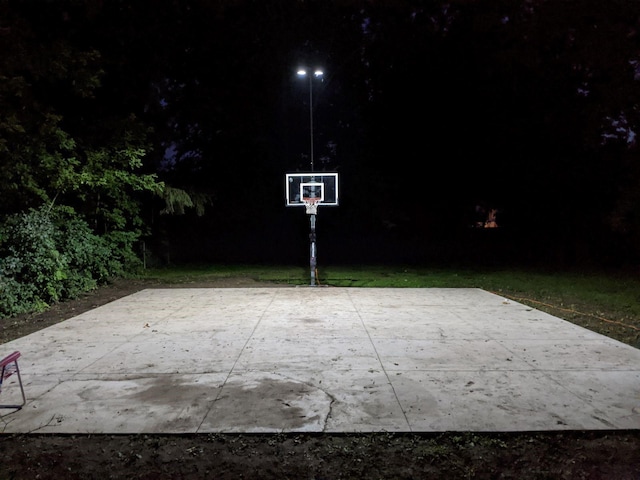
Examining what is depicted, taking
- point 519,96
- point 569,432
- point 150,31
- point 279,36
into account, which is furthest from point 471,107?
point 569,432

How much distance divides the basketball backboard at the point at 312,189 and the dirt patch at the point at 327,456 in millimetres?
10190

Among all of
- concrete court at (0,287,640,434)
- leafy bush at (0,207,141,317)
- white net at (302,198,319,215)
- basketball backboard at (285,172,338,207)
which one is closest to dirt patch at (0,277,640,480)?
concrete court at (0,287,640,434)

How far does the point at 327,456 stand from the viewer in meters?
3.46

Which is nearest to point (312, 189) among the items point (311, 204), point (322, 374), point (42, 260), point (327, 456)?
point (311, 204)

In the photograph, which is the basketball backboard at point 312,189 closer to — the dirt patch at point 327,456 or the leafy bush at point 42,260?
the leafy bush at point 42,260

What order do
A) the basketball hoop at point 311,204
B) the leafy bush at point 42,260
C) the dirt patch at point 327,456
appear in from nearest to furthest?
the dirt patch at point 327,456
the leafy bush at point 42,260
the basketball hoop at point 311,204

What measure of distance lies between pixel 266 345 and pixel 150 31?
1510cm

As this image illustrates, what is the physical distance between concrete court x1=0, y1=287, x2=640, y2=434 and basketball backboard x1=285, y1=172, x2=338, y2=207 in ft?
17.7

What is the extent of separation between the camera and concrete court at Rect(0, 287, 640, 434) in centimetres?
400

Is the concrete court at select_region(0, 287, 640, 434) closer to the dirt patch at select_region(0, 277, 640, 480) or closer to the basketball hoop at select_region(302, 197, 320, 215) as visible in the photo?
the dirt patch at select_region(0, 277, 640, 480)

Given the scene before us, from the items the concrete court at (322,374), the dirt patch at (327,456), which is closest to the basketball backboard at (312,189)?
the concrete court at (322,374)

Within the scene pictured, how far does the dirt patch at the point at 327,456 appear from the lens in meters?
3.25

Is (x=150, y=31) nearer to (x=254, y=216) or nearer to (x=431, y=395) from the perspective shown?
(x=254, y=216)

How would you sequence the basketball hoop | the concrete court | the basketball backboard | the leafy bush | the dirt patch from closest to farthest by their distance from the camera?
the dirt patch
the concrete court
the leafy bush
the basketball hoop
the basketball backboard
